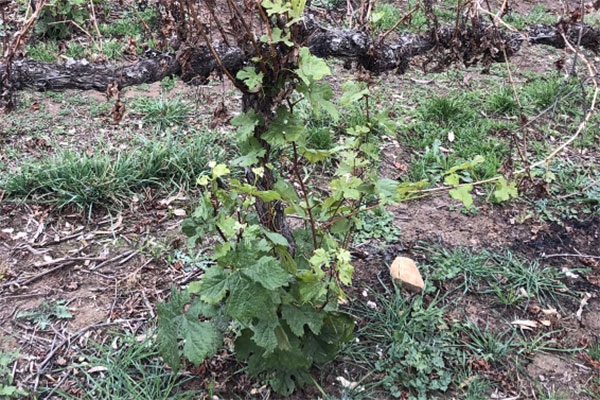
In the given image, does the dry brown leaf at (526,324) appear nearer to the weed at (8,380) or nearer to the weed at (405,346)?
the weed at (405,346)

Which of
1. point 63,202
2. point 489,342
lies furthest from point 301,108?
point 489,342

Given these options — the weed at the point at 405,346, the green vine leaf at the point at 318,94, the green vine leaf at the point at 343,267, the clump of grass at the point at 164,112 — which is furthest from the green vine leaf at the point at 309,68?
the clump of grass at the point at 164,112

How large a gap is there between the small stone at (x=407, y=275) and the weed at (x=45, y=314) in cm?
176

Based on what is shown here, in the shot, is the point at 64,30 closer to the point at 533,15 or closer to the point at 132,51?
the point at 132,51

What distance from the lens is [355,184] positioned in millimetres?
1856

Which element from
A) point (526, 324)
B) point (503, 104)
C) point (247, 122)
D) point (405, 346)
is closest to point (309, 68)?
point (247, 122)

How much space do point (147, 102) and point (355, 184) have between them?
3.06 metres

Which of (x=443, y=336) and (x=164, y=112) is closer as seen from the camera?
(x=443, y=336)

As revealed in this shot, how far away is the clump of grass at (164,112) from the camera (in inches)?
166

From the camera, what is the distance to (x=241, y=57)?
216cm

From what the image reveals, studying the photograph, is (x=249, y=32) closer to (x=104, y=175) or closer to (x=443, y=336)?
(x=443, y=336)

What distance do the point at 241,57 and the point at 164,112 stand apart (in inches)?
90.2

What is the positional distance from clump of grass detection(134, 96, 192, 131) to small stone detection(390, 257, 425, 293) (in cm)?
228

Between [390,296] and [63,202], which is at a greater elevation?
[63,202]
